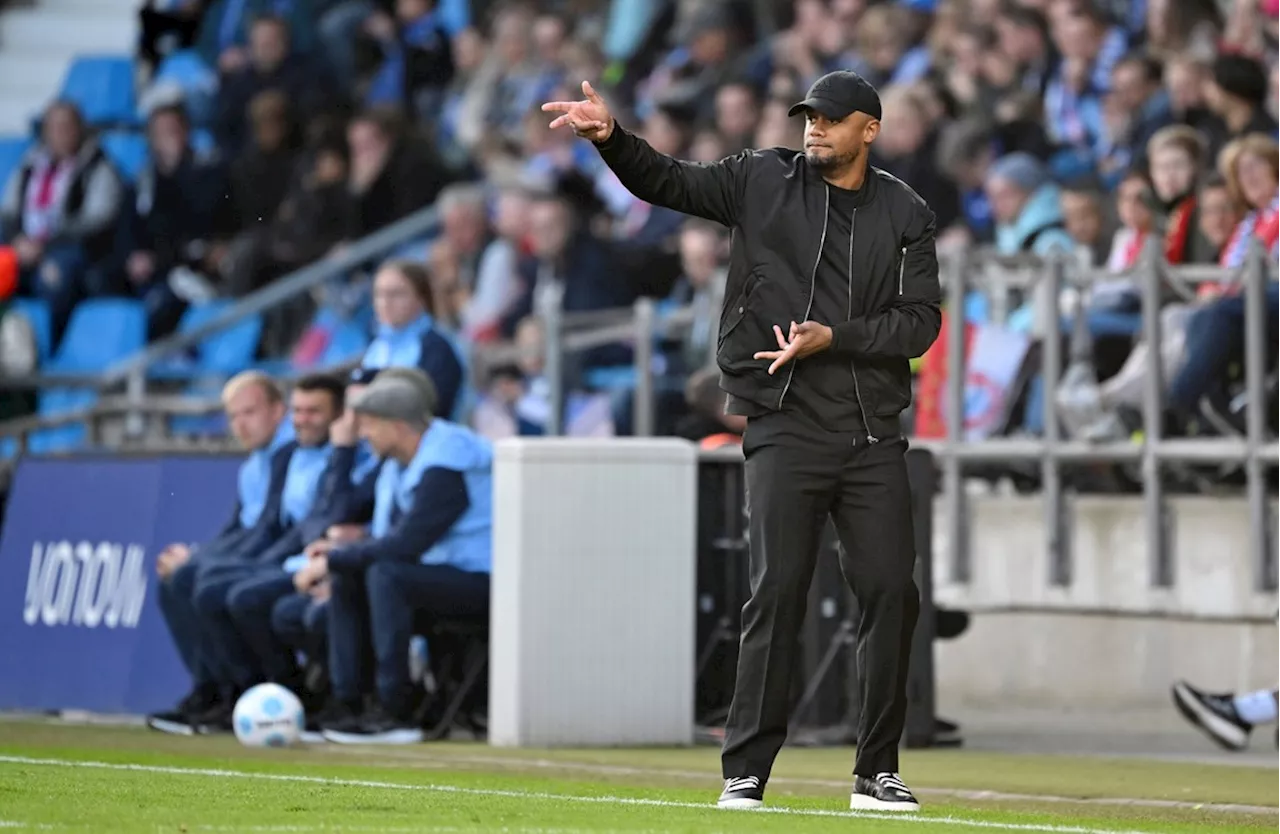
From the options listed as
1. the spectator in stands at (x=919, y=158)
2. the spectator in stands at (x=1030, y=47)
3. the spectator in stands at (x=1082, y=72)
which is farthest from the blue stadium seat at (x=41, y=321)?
the spectator in stands at (x=1082, y=72)

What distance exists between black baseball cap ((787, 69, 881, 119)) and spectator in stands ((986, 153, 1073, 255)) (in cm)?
852

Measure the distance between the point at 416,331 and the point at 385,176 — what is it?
10.5m

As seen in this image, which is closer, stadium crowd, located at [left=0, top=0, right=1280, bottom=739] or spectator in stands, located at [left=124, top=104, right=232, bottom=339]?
stadium crowd, located at [left=0, top=0, right=1280, bottom=739]

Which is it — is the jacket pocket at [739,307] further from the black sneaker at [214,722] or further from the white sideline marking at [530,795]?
the black sneaker at [214,722]

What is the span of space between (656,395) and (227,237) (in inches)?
375

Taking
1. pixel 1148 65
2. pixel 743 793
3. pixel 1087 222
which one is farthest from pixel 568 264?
pixel 743 793

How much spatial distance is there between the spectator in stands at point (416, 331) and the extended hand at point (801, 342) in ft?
16.8

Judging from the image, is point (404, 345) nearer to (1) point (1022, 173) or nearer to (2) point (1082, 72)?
(1) point (1022, 173)

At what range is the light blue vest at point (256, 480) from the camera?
12.8 metres

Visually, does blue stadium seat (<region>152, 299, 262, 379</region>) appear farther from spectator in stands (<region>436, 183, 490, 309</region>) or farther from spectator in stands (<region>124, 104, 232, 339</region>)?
spectator in stands (<region>436, 183, 490, 309</region>)

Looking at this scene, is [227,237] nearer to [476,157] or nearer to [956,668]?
[476,157]

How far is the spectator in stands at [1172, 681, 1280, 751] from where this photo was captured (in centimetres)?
1134

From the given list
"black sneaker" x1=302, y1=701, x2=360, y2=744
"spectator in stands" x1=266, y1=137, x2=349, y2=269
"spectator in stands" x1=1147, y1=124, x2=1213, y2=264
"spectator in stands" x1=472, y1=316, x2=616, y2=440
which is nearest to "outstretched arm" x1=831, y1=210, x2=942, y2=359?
"black sneaker" x1=302, y1=701, x2=360, y2=744

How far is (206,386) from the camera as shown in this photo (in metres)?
22.0
